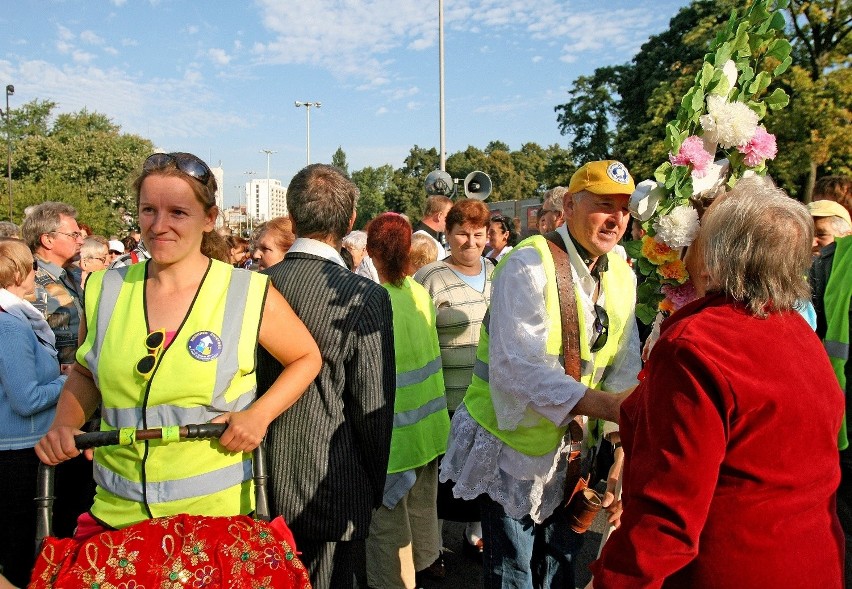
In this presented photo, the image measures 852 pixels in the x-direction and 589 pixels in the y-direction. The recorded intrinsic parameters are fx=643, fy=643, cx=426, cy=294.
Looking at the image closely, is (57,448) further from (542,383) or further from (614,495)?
(614,495)

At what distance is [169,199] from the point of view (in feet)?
6.80

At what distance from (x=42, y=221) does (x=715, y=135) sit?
179 inches

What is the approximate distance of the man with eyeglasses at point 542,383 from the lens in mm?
2367

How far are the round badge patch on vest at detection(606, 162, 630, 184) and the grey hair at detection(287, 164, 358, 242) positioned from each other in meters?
1.02

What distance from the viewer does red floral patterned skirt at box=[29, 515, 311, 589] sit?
167 centimetres

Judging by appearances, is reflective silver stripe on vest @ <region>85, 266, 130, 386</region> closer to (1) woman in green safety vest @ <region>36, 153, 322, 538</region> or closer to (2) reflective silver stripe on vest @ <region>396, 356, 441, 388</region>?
(1) woman in green safety vest @ <region>36, 153, 322, 538</region>

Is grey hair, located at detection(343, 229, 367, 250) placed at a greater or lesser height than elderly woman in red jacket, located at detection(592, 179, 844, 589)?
greater

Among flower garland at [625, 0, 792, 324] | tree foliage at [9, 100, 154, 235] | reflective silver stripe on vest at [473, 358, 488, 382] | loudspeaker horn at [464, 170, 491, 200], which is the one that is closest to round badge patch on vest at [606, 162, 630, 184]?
flower garland at [625, 0, 792, 324]

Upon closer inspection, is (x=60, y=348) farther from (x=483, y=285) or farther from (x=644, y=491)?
(x=644, y=491)

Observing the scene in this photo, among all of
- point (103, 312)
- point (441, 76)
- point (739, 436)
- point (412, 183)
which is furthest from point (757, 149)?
point (412, 183)

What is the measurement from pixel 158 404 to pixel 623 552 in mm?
1348

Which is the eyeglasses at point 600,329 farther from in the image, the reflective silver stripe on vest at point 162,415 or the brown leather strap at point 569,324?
the reflective silver stripe on vest at point 162,415

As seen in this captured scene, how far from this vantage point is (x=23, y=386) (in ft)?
9.57

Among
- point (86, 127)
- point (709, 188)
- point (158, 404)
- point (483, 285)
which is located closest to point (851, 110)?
point (483, 285)
